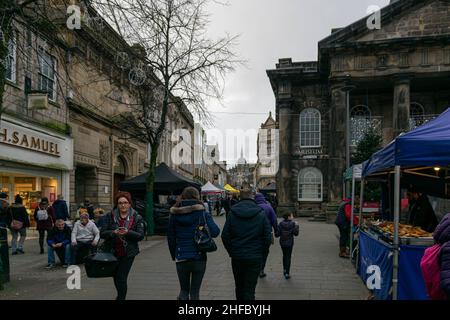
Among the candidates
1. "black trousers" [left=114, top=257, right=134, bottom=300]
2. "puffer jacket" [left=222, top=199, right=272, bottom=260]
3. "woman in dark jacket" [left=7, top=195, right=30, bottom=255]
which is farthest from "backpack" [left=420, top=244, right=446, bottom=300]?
"woman in dark jacket" [left=7, top=195, right=30, bottom=255]

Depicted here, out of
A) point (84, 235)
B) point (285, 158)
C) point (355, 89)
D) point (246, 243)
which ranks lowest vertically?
point (84, 235)

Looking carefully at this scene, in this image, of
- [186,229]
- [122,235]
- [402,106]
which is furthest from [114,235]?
[402,106]

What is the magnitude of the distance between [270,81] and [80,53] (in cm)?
1940

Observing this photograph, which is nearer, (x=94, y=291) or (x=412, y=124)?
(x=94, y=291)

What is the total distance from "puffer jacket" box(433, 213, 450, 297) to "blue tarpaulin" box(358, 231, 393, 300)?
2.48m

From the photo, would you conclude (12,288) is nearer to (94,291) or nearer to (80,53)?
(94,291)

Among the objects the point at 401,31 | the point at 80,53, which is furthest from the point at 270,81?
the point at 80,53

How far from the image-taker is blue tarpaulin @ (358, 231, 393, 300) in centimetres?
583

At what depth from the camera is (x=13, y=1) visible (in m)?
7.43

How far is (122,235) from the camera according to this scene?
18.6 ft

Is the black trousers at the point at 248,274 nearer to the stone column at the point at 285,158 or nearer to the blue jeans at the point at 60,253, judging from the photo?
the blue jeans at the point at 60,253

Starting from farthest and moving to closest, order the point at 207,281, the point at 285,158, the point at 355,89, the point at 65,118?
the point at 285,158 → the point at 355,89 → the point at 65,118 → the point at 207,281

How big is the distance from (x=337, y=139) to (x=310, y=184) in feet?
20.3

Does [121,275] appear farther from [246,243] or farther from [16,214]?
[16,214]
